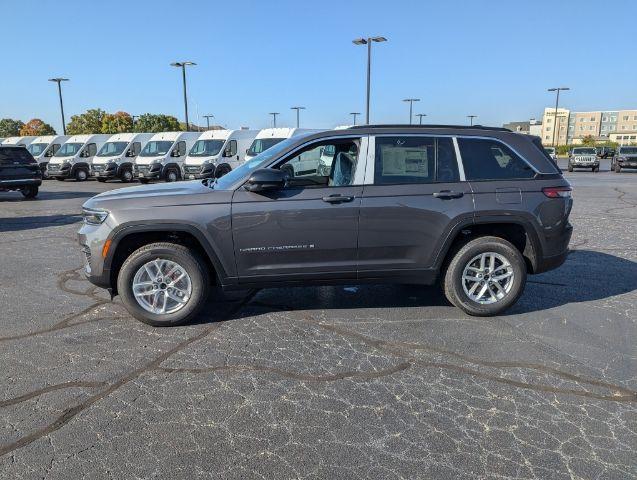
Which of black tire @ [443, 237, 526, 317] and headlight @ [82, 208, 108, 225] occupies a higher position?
headlight @ [82, 208, 108, 225]

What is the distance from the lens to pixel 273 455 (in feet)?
8.44

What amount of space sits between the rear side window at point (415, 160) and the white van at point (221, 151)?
52.7 feet

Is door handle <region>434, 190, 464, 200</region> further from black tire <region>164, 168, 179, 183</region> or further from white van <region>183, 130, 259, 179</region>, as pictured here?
black tire <region>164, 168, 179, 183</region>

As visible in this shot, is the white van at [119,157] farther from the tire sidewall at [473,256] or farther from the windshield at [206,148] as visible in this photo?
the tire sidewall at [473,256]

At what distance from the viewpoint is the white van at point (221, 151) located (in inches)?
790

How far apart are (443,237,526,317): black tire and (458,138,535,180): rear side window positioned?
0.62 metres

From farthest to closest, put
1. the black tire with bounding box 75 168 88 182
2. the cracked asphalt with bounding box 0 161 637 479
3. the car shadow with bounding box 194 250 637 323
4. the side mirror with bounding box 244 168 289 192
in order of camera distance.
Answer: the black tire with bounding box 75 168 88 182 < the car shadow with bounding box 194 250 637 323 < the side mirror with bounding box 244 168 289 192 < the cracked asphalt with bounding box 0 161 637 479

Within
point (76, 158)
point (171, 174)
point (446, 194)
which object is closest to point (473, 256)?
point (446, 194)

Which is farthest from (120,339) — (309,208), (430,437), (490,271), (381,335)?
(490,271)

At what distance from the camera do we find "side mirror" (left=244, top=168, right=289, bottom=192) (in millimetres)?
4125

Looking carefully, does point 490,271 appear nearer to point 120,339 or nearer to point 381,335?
point 381,335

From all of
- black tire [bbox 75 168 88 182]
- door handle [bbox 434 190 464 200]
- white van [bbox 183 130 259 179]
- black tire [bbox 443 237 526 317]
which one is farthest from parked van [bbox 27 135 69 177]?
black tire [bbox 443 237 526 317]

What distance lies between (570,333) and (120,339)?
13.0 ft

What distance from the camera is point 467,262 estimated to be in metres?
4.55
